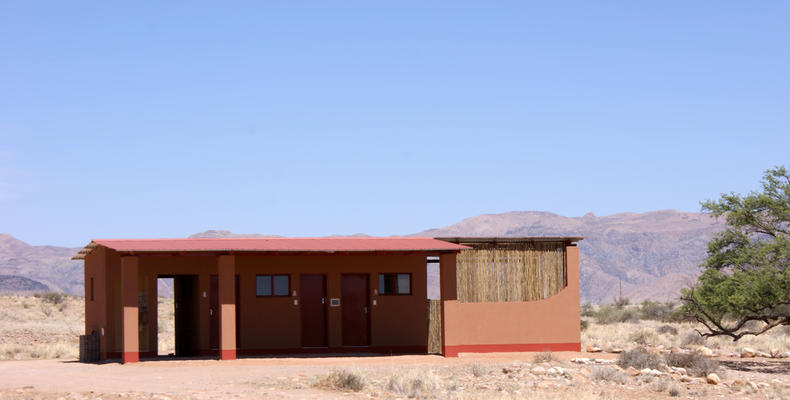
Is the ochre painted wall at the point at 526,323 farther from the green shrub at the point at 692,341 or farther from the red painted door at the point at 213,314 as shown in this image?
the green shrub at the point at 692,341

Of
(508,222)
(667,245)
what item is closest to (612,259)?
(667,245)

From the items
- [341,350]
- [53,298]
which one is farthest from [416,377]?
[53,298]

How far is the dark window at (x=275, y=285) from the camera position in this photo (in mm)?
26734

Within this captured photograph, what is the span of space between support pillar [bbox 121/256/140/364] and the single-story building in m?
1.72

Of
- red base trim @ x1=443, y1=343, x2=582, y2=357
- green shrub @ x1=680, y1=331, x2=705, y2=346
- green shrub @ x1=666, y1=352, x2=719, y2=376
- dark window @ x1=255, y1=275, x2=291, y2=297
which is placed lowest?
green shrub @ x1=680, y1=331, x2=705, y2=346

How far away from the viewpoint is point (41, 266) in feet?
410

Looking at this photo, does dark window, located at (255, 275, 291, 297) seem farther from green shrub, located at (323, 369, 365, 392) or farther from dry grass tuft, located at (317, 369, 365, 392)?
green shrub, located at (323, 369, 365, 392)

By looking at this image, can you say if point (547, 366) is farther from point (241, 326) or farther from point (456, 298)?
point (241, 326)

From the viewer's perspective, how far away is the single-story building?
2612cm

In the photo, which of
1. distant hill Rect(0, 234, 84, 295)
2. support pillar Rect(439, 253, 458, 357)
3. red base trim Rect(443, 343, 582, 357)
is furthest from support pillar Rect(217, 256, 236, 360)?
distant hill Rect(0, 234, 84, 295)

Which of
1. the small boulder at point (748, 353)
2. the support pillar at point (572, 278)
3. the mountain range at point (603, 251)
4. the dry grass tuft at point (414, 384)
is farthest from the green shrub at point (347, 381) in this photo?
the mountain range at point (603, 251)

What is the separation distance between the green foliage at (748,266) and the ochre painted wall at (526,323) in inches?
117

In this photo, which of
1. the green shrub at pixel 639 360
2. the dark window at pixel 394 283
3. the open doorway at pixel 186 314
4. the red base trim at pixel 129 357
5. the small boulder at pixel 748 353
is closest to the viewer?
the green shrub at pixel 639 360

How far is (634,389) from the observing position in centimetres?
2083
